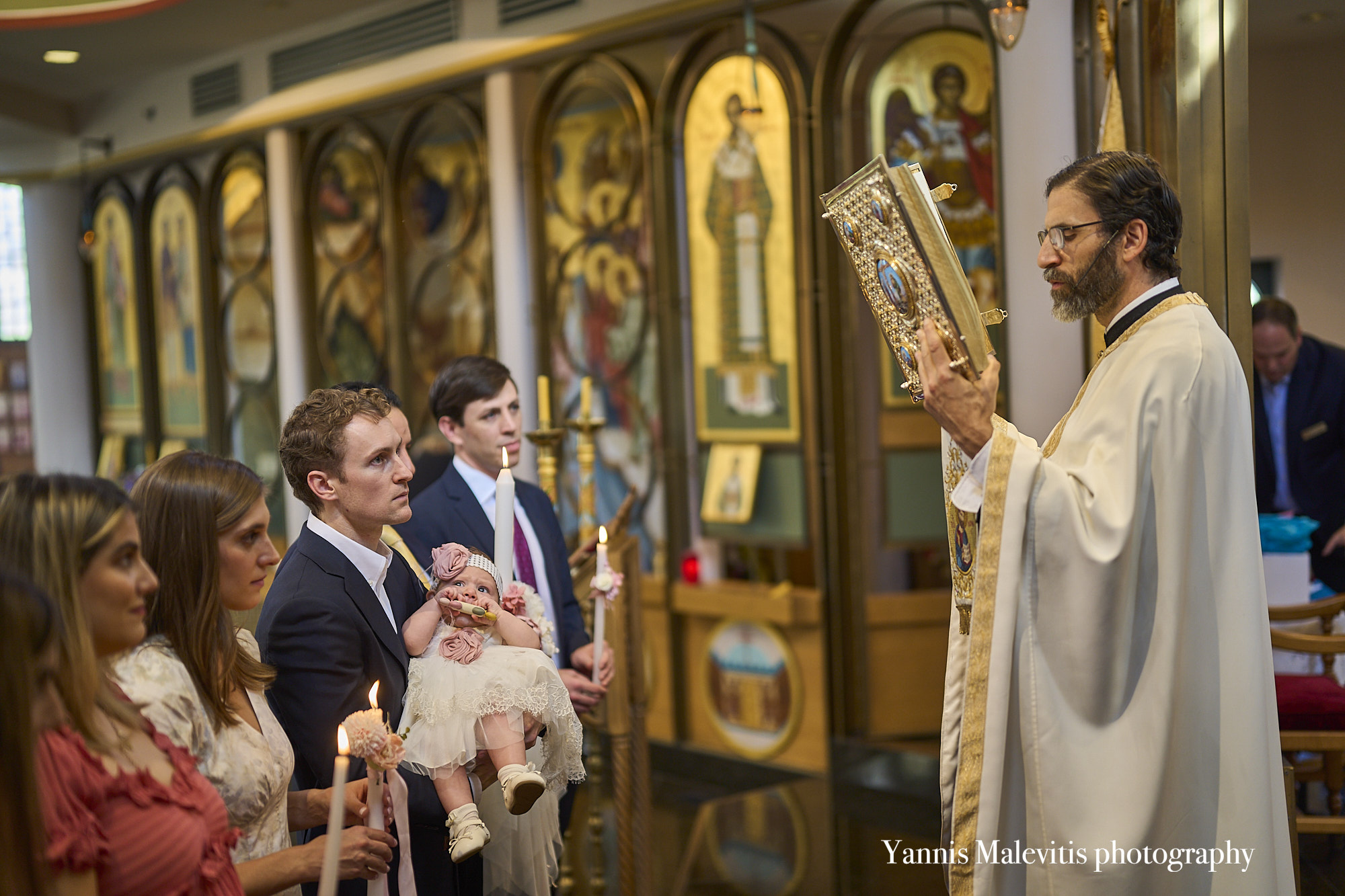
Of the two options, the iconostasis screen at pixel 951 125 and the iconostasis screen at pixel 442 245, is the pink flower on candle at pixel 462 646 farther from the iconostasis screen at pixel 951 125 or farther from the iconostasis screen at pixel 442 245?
the iconostasis screen at pixel 442 245

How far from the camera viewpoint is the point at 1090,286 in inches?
93.7

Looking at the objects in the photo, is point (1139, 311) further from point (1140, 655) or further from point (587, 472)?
point (587, 472)

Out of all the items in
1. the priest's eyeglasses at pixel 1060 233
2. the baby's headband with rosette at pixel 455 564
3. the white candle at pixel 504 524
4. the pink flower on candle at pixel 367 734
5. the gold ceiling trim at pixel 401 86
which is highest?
the gold ceiling trim at pixel 401 86

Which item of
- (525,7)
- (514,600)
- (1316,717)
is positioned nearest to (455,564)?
(514,600)

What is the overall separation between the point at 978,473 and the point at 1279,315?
3.38 metres

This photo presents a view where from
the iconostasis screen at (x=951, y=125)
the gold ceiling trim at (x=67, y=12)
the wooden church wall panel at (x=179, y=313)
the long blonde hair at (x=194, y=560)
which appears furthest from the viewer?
the wooden church wall panel at (x=179, y=313)

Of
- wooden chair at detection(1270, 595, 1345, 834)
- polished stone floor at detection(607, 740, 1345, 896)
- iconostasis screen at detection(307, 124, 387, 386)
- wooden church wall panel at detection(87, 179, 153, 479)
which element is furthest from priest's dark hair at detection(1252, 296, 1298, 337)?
wooden church wall panel at detection(87, 179, 153, 479)

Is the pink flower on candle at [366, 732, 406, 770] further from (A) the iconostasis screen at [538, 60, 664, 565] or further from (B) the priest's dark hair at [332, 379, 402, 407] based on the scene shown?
(A) the iconostasis screen at [538, 60, 664, 565]

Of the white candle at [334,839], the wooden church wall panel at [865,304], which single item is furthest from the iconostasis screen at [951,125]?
the white candle at [334,839]

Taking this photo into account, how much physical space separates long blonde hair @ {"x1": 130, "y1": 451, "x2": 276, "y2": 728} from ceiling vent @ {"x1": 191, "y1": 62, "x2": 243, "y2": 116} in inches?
281

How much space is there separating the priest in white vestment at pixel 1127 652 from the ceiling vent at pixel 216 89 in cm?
731

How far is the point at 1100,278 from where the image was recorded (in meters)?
2.37

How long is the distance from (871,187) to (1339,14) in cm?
448

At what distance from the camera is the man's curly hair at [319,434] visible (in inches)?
81.1
